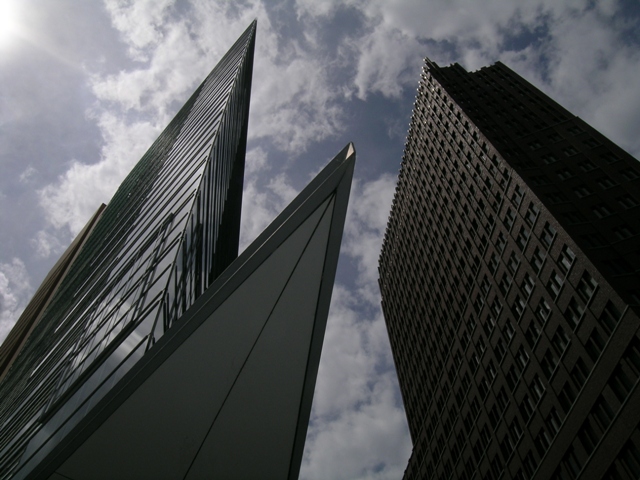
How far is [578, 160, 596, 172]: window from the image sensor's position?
137 ft

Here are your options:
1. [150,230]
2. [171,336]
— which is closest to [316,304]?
[171,336]

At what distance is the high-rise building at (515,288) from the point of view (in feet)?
95.5

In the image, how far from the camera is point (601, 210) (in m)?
37.2

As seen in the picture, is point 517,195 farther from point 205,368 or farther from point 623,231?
point 205,368

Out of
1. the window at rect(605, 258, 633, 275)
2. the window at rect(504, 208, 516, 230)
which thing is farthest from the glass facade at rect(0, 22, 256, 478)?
the window at rect(504, 208, 516, 230)

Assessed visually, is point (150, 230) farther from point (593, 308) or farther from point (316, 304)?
point (593, 308)

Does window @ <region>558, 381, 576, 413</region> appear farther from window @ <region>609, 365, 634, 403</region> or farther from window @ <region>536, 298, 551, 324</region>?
window @ <region>536, 298, 551, 324</region>

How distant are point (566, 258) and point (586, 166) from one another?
13.1 m

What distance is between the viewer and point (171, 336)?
29.8 ft

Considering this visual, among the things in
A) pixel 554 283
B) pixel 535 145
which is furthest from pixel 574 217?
pixel 535 145

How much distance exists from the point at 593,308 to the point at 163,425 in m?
29.3

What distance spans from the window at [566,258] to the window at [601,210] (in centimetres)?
501

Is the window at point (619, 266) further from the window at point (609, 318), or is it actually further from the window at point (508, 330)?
the window at point (508, 330)

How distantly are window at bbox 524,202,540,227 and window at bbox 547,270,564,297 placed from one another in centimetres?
540
